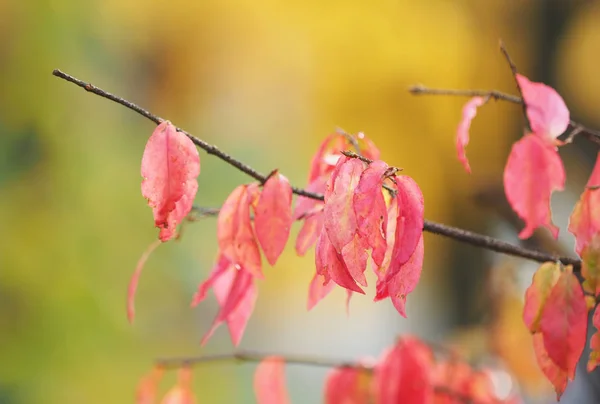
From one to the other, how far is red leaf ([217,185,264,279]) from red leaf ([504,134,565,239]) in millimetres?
239

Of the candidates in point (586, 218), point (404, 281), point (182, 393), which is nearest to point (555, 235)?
point (586, 218)

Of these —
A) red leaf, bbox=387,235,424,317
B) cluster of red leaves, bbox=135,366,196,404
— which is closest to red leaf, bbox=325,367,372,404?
cluster of red leaves, bbox=135,366,196,404

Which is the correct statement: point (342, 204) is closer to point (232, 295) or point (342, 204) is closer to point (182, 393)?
point (232, 295)

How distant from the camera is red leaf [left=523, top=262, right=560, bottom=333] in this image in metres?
0.45

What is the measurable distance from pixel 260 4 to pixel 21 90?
0.72 meters

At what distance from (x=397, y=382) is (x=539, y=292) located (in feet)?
0.91

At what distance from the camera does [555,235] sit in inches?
20.7

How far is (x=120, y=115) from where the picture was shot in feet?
5.55

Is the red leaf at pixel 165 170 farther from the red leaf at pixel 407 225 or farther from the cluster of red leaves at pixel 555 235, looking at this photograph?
the cluster of red leaves at pixel 555 235

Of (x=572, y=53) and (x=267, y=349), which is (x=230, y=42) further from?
(x=572, y=53)

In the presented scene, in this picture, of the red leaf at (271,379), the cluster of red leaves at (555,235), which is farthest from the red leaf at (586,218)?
the red leaf at (271,379)

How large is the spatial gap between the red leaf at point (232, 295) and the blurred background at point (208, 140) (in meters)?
0.73

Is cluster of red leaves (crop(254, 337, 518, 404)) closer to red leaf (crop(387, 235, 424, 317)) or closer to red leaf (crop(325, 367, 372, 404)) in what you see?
red leaf (crop(325, 367, 372, 404))

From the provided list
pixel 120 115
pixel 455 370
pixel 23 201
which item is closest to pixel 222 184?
pixel 120 115
